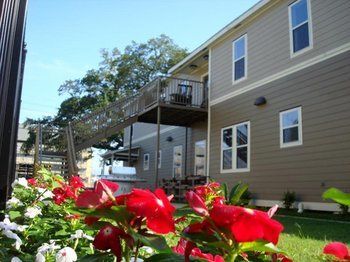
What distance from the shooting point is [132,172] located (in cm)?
1483

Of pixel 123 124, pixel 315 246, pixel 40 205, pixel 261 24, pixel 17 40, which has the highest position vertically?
pixel 261 24

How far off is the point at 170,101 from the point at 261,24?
4.00 m

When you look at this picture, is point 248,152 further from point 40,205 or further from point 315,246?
point 40,205

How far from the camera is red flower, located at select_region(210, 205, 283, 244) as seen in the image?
0.64 m

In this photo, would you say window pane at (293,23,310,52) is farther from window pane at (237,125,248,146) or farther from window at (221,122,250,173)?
window pane at (237,125,248,146)

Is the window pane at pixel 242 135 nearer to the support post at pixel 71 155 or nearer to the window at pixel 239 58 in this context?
the window at pixel 239 58

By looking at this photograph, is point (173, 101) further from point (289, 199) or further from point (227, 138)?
point (289, 199)

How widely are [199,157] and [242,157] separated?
3.84 m

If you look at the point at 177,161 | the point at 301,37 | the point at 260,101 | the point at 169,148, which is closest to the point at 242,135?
the point at 260,101

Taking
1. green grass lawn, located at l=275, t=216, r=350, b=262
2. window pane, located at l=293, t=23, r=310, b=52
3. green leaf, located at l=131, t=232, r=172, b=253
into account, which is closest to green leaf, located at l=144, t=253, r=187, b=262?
green leaf, located at l=131, t=232, r=172, b=253

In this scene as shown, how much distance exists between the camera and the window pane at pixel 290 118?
10359 mm

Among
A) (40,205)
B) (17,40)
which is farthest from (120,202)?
(17,40)

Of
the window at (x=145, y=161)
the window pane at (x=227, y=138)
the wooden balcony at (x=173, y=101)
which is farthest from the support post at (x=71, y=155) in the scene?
the window at (x=145, y=161)

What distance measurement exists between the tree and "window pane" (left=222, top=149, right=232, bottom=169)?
77.5ft
